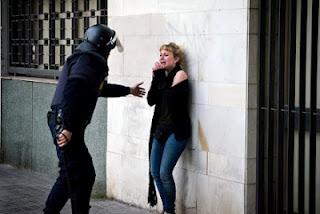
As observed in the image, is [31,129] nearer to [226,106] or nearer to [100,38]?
[100,38]

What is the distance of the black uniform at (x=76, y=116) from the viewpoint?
6.65 m

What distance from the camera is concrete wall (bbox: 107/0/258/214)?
6988mm

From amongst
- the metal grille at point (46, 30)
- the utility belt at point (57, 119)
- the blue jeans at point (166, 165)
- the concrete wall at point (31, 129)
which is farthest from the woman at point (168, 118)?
the metal grille at point (46, 30)

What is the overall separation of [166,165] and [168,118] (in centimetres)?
48

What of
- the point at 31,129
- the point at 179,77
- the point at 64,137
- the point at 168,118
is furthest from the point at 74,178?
the point at 31,129

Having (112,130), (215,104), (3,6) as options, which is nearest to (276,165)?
(215,104)

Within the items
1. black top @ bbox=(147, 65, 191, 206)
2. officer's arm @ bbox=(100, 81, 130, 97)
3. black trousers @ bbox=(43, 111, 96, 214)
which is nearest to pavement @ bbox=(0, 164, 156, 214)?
black top @ bbox=(147, 65, 191, 206)

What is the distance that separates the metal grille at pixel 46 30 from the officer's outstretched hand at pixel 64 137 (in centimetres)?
296

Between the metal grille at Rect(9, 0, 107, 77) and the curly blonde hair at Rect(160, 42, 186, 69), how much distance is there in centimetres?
195

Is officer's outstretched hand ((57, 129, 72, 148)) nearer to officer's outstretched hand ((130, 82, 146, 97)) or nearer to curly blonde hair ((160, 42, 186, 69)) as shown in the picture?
officer's outstretched hand ((130, 82, 146, 97))

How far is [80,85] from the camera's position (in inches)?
261

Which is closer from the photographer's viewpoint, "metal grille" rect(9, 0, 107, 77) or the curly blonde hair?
the curly blonde hair

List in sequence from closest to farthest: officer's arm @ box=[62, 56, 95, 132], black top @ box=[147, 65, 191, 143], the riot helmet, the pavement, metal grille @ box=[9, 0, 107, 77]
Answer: officer's arm @ box=[62, 56, 95, 132]
the riot helmet
black top @ box=[147, 65, 191, 143]
the pavement
metal grille @ box=[9, 0, 107, 77]

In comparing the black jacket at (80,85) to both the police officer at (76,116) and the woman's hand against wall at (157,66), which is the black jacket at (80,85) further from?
the woman's hand against wall at (157,66)
